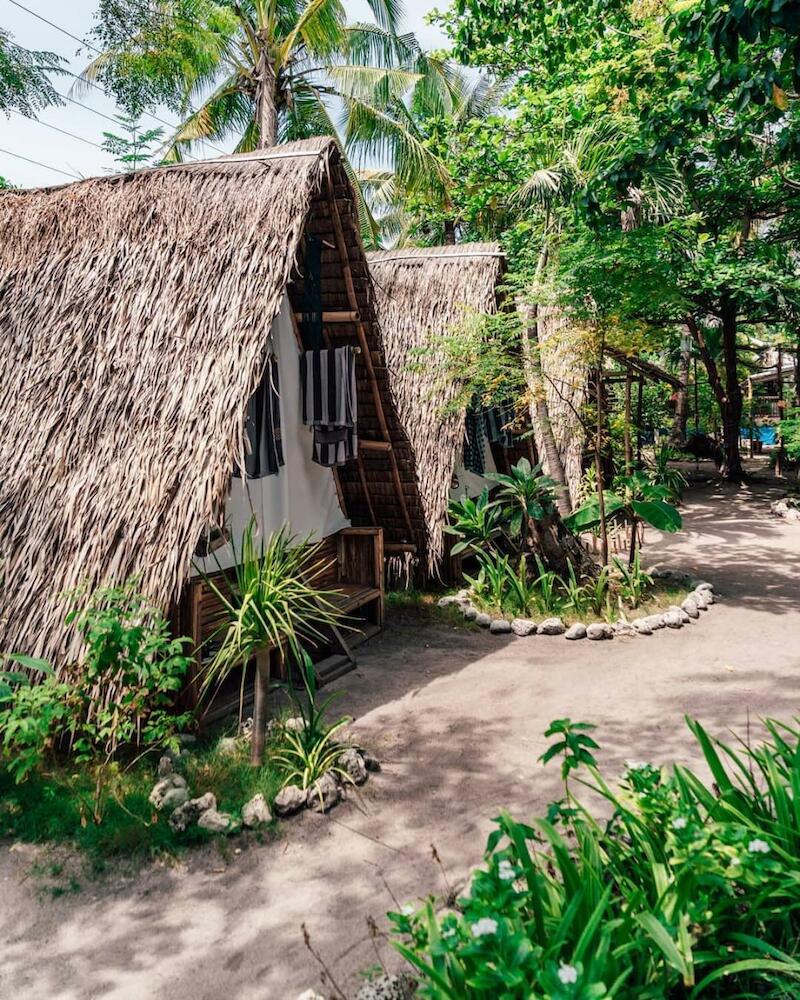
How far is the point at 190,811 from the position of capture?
11.2ft

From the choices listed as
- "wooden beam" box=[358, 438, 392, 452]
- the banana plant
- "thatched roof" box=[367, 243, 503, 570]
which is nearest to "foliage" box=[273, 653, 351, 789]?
"wooden beam" box=[358, 438, 392, 452]

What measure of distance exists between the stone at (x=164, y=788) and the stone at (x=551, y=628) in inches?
149

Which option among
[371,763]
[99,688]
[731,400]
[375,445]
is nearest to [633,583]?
[375,445]

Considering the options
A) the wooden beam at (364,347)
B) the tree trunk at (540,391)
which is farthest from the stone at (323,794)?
the tree trunk at (540,391)

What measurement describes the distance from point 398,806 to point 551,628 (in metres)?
3.22

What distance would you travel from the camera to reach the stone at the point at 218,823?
3373 mm

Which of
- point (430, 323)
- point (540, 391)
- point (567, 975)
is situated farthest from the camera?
point (430, 323)

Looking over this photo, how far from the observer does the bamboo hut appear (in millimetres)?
7479

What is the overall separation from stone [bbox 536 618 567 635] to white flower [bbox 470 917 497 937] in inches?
193

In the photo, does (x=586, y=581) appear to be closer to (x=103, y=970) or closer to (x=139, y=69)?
(x=103, y=970)

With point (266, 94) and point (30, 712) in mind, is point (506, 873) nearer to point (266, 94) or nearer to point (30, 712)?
point (30, 712)

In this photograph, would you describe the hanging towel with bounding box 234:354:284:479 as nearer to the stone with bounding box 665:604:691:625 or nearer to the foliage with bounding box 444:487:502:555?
→ the foliage with bounding box 444:487:502:555

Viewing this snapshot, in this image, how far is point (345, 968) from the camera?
2520 mm

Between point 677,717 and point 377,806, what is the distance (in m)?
2.14
